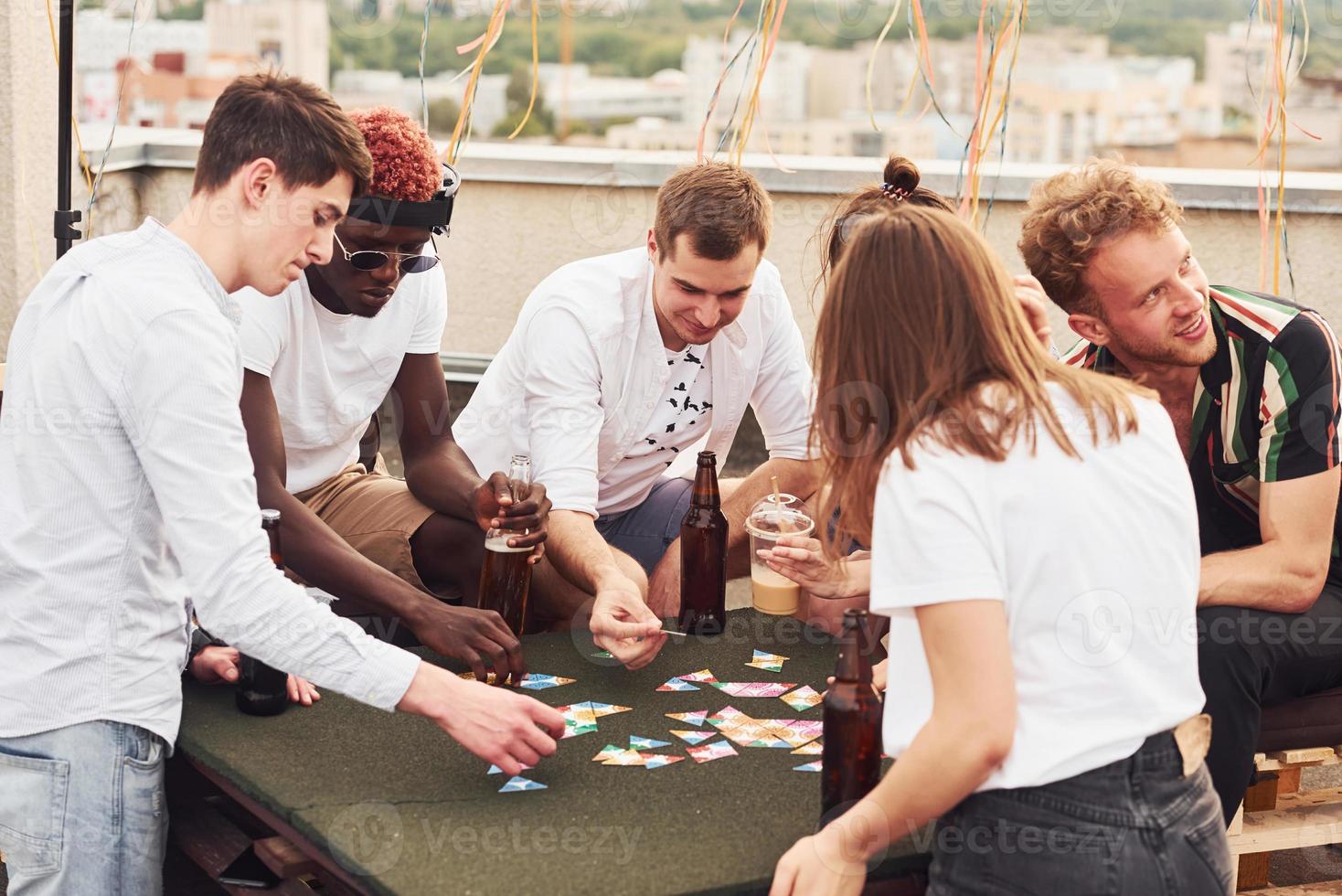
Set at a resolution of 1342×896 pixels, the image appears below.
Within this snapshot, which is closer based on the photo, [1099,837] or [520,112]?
[1099,837]

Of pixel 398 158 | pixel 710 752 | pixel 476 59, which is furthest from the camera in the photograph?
pixel 476 59

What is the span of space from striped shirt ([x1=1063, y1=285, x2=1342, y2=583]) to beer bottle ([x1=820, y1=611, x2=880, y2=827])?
1.02m

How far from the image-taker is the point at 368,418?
3.29 metres

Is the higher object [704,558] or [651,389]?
[651,389]

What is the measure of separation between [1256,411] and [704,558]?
41.9 inches

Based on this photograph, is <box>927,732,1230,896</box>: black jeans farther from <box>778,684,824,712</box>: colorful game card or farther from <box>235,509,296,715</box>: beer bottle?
<box>235,509,296,715</box>: beer bottle

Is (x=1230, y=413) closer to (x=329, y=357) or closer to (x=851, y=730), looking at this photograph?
(x=851, y=730)

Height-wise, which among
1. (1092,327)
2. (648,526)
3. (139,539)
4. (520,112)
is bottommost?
(648,526)

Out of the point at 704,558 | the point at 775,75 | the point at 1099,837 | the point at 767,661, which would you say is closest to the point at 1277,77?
the point at 704,558

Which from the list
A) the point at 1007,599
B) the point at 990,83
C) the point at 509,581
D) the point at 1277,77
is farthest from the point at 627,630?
the point at 1277,77

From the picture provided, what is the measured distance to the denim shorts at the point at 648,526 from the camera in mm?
3398

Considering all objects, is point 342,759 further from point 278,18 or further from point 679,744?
point 278,18

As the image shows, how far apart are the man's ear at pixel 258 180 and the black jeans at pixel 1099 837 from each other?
1241mm

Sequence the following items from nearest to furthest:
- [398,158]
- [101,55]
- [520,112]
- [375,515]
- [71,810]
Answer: [71,810] < [398,158] < [375,515] < [101,55] < [520,112]
